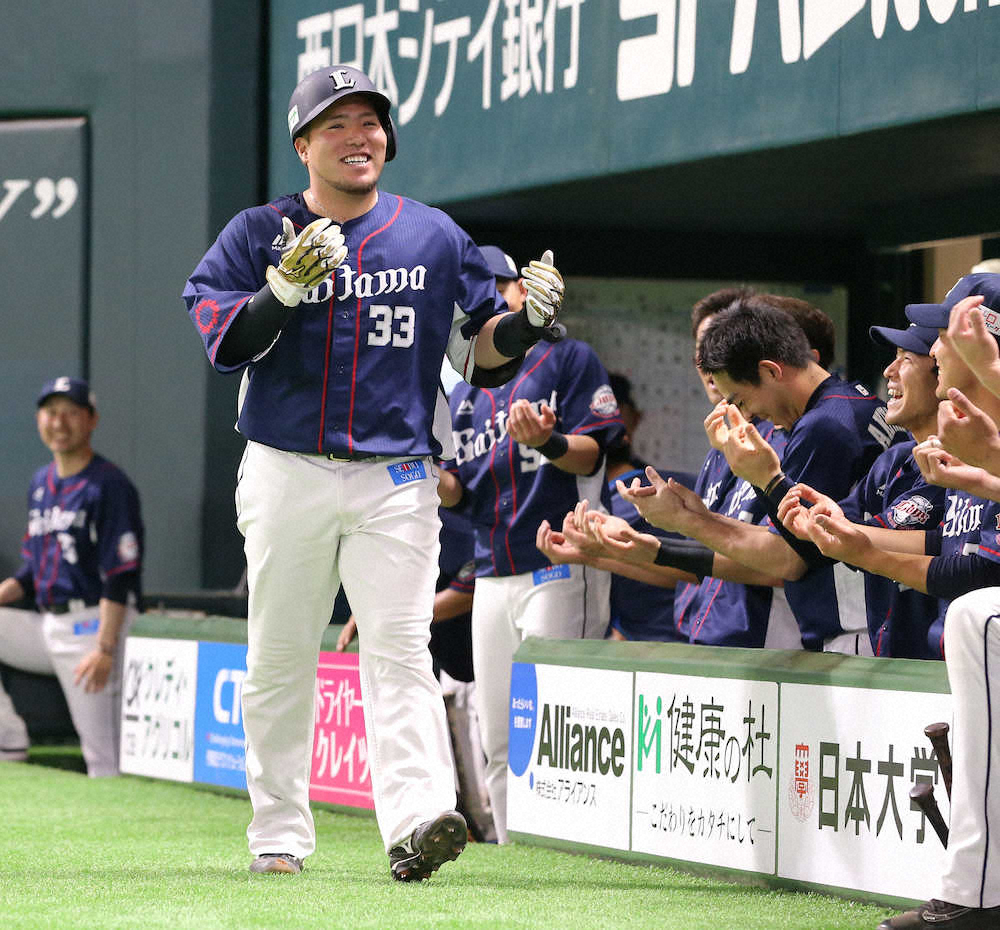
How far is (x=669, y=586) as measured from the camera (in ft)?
19.9

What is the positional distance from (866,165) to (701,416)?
2.45m

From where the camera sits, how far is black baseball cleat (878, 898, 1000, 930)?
11.6ft

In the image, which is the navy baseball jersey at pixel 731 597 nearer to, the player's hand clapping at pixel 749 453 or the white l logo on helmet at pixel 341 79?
the player's hand clapping at pixel 749 453

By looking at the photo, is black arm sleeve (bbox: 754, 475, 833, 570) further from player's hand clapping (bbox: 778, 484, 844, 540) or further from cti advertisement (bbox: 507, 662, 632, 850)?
cti advertisement (bbox: 507, 662, 632, 850)

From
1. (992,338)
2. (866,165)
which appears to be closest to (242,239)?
(992,338)

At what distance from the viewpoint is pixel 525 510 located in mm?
6258

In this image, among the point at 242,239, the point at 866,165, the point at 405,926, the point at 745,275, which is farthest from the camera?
the point at 745,275

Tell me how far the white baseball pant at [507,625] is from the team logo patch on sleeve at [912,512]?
1.78m

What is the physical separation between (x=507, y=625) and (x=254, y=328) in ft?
7.24

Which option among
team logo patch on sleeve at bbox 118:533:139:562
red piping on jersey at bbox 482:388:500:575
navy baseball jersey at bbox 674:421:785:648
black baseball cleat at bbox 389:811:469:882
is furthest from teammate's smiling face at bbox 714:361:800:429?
team logo patch on sleeve at bbox 118:533:139:562

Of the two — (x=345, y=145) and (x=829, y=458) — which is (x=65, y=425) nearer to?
(x=345, y=145)

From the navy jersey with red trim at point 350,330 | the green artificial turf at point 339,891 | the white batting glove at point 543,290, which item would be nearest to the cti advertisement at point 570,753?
the green artificial turf at point 339,891

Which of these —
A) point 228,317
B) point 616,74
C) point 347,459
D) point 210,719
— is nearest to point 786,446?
point 347,459

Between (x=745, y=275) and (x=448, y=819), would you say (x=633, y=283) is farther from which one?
(x=448, y=819)
